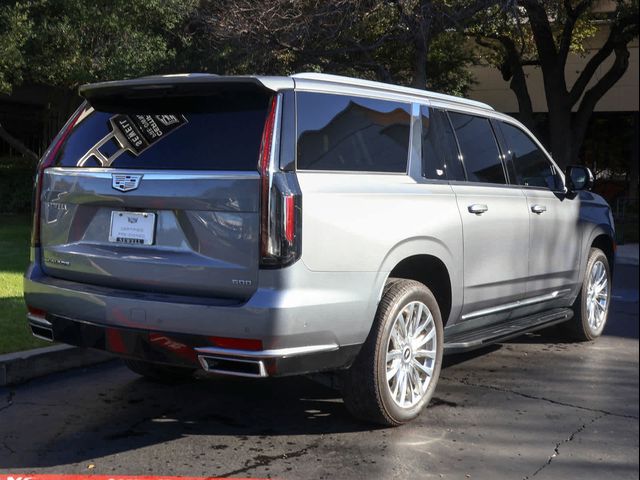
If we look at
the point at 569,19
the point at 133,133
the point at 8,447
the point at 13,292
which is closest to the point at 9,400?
the point at 8,447

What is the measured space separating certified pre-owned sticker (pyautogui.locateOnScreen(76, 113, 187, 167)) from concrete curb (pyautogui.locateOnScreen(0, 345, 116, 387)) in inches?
71.1

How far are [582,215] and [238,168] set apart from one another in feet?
12.3

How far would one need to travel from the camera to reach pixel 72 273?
178 inches

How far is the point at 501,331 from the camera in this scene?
5668mm

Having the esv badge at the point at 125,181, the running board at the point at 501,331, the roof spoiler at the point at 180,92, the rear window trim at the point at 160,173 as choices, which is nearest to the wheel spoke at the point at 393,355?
the running board at the point at 501,331

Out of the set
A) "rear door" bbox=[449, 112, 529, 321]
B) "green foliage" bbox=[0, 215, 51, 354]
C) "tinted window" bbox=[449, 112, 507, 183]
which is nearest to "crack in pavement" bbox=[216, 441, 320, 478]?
"rear door" bbox=[449, 112, 529, 321]

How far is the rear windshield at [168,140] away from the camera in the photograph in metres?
4.15

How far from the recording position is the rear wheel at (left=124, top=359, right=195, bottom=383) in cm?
550

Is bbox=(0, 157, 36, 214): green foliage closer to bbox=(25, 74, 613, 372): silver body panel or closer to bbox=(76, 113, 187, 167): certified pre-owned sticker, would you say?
bbox=(76, 113, 187, 167): certified pre-owned sticker

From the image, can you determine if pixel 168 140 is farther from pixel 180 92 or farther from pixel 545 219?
pixel 545 219

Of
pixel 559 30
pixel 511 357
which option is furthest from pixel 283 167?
pixel 559 30

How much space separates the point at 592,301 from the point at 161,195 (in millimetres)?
4546

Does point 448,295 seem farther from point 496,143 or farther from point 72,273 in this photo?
point 72,273

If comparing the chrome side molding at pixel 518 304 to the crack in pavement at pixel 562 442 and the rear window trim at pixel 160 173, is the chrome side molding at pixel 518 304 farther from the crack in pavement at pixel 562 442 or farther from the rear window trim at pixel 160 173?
the rear window trim at pixel 160 173
